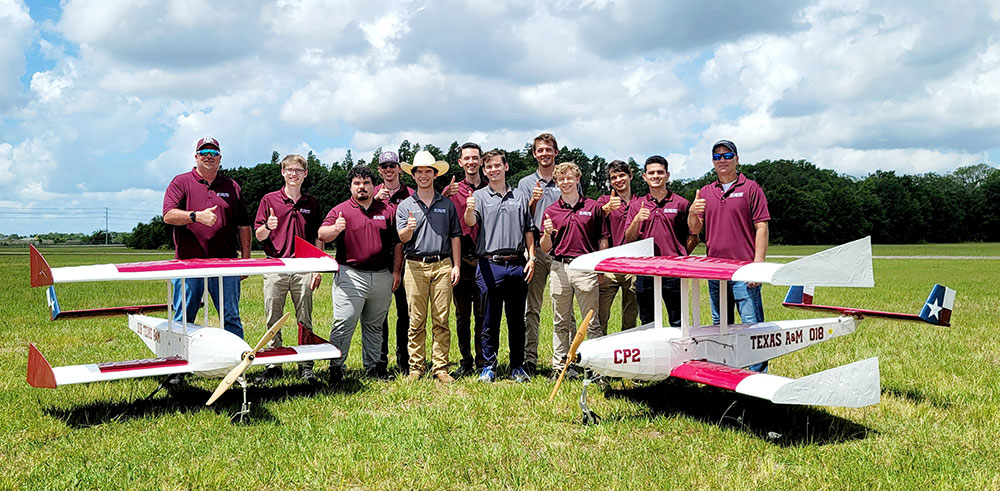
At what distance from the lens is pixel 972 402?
6.93 m

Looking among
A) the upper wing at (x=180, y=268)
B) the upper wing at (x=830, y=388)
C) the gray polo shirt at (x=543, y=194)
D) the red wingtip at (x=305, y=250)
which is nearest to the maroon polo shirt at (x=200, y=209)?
the upper wing at (x=180, y=268)

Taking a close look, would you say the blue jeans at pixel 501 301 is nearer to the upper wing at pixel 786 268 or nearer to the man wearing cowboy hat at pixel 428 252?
the man wearing cowboy hat at pixel 428 252

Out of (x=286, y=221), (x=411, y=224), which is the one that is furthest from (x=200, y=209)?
(x=411, y=224)

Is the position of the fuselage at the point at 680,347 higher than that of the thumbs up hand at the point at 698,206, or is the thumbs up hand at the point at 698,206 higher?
the thumbs up hand at the point at 698,206

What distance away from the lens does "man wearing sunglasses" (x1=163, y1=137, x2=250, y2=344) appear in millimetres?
7520

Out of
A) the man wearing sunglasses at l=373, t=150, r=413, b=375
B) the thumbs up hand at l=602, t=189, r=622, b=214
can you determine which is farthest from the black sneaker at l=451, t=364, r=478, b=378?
the thumbs up hand at l=602, t=189, r=622, b=214

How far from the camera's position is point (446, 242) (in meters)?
7.85

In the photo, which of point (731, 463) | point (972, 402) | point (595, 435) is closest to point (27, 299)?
point (595, 435)

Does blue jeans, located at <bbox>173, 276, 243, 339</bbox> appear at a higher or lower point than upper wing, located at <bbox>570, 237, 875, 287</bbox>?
lower

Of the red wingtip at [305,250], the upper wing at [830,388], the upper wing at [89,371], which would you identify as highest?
the red wingtip at [305,250]

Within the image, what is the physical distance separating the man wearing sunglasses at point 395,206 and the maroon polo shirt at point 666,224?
9.73ft

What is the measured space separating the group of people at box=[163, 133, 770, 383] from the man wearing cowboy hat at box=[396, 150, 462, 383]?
0.01 metres

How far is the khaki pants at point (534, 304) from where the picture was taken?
832 cm

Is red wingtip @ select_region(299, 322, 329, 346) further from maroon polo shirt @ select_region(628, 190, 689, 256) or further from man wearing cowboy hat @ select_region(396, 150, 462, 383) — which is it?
maroon polo shirt @ select_region(628, 190, 689, 256)
